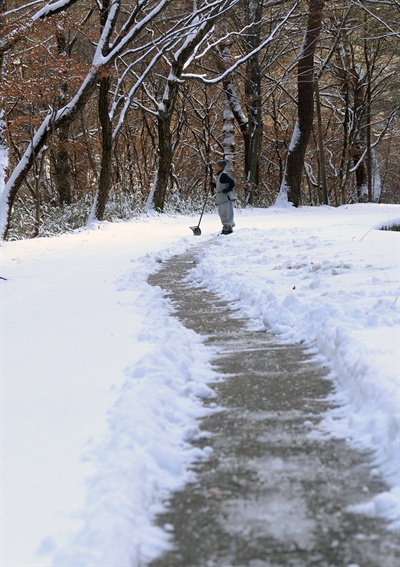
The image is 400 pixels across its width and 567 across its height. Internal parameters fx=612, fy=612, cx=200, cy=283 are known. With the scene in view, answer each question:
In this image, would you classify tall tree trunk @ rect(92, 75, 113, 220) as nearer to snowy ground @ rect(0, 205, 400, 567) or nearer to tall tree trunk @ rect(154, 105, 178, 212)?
tall tree trunk @ rect(154, 105, 178, 212)

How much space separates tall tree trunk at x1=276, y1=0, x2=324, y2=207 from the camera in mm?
23938

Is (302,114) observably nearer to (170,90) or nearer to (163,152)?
(170,90)

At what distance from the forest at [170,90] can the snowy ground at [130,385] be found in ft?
23.4

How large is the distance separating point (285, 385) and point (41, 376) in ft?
5.56

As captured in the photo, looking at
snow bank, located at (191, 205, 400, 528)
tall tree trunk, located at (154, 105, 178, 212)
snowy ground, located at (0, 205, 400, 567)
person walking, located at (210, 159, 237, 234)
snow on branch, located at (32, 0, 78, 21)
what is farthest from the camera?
tall tree trunk, located at (154, 105, 178, 212)

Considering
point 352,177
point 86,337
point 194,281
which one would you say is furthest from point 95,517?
point 352,177

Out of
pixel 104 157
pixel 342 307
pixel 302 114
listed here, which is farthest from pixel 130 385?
pixel 302 114

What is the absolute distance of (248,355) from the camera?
15.5 feet

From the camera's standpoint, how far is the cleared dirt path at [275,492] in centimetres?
216

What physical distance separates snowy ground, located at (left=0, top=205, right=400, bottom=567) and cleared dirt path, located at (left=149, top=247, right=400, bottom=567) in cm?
10

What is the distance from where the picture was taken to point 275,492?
2.56 m

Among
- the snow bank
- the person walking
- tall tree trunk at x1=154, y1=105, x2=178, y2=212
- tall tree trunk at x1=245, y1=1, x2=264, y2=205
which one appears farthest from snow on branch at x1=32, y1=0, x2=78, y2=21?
tall tree trunk at x1=245, y1=1, x2=264, y2=205

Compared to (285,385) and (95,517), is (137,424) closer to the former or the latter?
(95,517)

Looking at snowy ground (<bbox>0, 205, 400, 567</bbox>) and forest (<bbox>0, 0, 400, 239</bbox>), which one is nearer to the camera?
snowy ground (<bbox>0, 205, 400, 567</bbox>)
